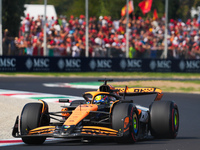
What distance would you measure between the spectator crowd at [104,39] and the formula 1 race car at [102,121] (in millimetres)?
23335

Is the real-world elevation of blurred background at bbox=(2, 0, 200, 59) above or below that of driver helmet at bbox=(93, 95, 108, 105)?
above

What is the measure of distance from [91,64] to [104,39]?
179cm

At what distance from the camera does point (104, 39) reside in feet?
111

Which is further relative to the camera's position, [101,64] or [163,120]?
[101,64]

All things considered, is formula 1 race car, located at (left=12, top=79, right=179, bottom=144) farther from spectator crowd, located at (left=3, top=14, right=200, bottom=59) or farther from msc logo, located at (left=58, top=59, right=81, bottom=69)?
spectator crowd, located at (left=3, top=14, right=200, bottom=59)

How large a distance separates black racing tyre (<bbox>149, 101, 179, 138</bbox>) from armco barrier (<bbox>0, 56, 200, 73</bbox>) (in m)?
22.4

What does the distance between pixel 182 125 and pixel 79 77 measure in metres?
20.1

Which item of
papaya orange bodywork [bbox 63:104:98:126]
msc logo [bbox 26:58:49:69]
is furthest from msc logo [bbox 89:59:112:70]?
papaya orange bodywork [bbox 63:104:98:126]

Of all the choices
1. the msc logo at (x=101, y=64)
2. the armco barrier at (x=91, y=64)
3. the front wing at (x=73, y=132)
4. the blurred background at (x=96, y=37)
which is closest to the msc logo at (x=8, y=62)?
the armco barrier at (x=91, y=64)

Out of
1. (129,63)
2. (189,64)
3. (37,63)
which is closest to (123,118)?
(37,63)

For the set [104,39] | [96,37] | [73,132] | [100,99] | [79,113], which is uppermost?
[96,37]

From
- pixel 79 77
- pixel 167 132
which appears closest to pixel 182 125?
pixel 167 132

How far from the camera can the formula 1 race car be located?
27.9 feet

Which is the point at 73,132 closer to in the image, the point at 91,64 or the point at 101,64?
the point at 91,64
